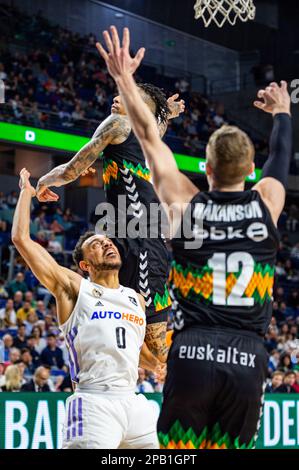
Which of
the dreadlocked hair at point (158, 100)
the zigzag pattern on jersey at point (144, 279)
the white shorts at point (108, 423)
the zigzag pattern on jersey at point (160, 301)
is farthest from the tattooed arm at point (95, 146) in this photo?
the white shorts at point (108, 423)

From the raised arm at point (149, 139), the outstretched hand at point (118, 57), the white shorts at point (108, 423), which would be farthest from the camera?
the white shorts at point (108, 423)

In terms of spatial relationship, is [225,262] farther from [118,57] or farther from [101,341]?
[101,341]

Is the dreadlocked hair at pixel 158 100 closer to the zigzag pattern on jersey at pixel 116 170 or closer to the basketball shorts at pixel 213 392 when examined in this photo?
the zigzag pattern on jersey at pixel 116 170

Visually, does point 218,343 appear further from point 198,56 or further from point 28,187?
point 198,56

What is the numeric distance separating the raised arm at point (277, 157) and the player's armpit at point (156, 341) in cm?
224

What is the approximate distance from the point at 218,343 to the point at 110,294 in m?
1.81

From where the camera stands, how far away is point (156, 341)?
604cm

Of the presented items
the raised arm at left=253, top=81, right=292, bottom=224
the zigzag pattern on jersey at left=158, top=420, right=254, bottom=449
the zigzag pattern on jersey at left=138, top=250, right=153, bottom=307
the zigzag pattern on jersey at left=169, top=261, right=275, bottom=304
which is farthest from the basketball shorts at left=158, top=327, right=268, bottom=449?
the zigzag pattern on jersey at left=138, top=250, right=153, bottom=307

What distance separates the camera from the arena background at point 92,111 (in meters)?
12.4

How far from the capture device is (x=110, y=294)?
5434 millimetres

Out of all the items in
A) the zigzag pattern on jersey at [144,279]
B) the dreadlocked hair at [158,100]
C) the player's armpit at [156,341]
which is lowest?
the player's armpit at [156,341]

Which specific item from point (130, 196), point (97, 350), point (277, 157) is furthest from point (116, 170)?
point (277, 157)

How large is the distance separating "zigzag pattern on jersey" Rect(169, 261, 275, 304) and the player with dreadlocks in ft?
6.77

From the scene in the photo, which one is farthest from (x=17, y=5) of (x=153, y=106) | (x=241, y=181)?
(x=241, y=181)
